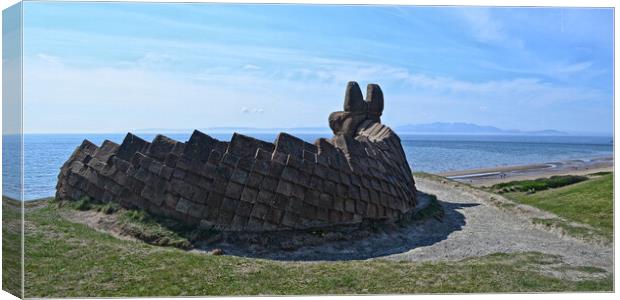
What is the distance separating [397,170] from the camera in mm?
18531

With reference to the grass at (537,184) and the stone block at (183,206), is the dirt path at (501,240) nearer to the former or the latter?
the grass at (537,184)

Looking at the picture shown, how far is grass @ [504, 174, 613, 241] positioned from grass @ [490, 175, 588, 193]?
46cm

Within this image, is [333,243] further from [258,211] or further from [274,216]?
[258,211]

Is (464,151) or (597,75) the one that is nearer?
(597,75)

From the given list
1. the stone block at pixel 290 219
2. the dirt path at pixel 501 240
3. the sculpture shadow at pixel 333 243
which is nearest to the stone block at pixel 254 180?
the stone block at pixel 290 219

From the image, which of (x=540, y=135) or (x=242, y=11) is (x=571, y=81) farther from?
(x=242, y=11)

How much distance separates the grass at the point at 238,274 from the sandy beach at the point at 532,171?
2.51 m

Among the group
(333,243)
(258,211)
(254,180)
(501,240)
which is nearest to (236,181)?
(254,180)

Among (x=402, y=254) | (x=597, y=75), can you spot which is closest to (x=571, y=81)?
(x=597, y=75)

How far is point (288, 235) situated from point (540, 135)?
6.06 m

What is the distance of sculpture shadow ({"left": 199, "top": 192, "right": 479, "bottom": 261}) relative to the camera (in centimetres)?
1348

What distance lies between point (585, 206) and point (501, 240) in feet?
6.75

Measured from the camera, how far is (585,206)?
45.3 feet

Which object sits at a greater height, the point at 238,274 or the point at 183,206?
the point at 183,206
